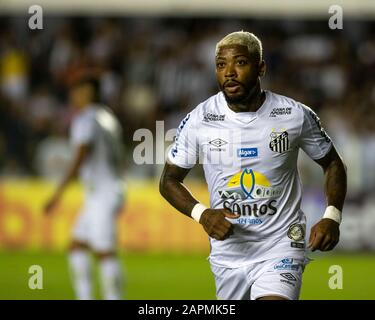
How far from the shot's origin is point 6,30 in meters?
19.7

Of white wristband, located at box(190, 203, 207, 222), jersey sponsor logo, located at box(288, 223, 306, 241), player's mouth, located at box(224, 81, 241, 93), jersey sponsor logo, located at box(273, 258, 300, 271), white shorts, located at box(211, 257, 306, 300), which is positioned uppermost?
player's mouth, located at box(224, 81, 241, 93)

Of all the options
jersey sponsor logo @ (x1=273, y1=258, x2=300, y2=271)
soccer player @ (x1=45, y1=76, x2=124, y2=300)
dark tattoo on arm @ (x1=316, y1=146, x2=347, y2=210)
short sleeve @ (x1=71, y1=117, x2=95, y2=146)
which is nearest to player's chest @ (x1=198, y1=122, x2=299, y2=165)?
dark tattoo on arm @ (x1=316, y1=146, x2=347, y2=210)

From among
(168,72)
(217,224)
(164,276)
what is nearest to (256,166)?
(217,224)

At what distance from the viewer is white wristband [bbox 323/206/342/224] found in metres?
6.47

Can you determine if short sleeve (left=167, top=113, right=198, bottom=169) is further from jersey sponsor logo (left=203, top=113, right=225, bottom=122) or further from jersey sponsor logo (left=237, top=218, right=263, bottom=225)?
jersey sponsor logo (left=237, top=218, right=263, bottom=225)

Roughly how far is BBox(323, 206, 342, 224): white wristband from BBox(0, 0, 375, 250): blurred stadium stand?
31.6 ft

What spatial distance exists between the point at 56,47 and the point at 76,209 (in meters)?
4.07

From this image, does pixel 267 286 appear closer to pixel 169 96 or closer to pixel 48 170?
pixel 48 170

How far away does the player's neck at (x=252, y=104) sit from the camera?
6.63 m

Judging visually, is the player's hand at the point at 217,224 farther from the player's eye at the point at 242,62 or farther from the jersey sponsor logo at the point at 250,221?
the player's eye at the point at 242,62

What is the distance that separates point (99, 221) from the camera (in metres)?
10.8

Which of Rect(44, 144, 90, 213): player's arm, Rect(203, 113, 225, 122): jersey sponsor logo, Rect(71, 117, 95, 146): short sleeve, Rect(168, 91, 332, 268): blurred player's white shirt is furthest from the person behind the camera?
Rect(71, 117, 95, 146): short sleeve

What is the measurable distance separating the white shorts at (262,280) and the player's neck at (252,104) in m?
1.01

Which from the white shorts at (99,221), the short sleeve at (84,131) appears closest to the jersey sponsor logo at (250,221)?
the white shorts at (99,221)
